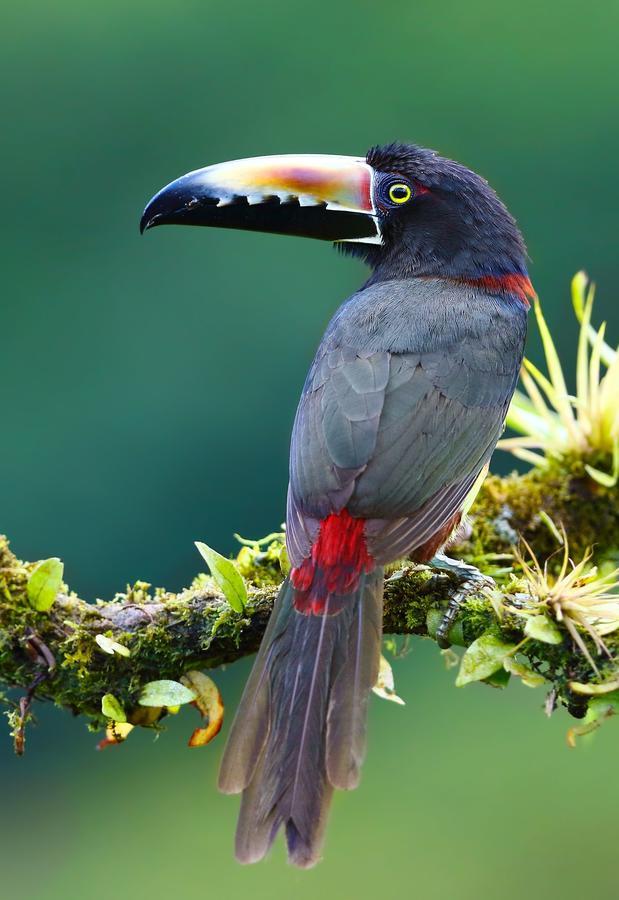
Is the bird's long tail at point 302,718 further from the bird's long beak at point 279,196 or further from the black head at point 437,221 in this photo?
the bird's long beak at point 279,196

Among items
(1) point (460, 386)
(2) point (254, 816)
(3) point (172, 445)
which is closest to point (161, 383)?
(3) point (172, 445)

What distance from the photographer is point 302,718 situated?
251 centimetres

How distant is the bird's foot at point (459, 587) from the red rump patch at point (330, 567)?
0.20m

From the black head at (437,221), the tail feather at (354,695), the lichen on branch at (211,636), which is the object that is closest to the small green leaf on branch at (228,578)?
the lichen on branch at (211,636)

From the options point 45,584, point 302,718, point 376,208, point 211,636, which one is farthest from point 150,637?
point 376,208

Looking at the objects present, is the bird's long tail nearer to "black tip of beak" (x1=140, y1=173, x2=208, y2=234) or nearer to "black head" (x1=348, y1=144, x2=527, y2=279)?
"black head" (x1=348, y1=144, x2=527, y2=279)

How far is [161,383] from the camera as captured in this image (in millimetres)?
8023

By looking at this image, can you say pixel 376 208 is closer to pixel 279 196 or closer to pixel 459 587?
pixel 279 196

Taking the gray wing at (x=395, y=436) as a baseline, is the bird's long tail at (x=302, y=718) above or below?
below

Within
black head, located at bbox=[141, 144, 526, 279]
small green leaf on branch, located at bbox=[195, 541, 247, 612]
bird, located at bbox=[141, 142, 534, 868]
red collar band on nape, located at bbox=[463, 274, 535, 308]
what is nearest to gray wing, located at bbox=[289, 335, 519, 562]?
bird, located at bbox=[141, 142, 534, 868]

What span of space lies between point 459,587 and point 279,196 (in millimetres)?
1484

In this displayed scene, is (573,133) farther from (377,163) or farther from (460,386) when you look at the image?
(460,386)

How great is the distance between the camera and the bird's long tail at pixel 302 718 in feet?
7.93

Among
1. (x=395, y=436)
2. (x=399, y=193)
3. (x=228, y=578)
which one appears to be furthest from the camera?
(x=399, y=193)
